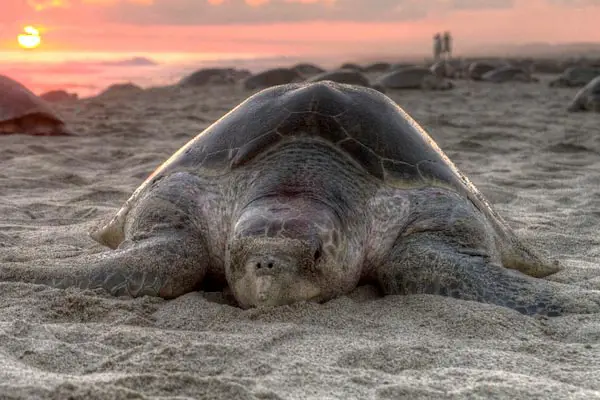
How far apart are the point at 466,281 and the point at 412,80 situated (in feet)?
51.1

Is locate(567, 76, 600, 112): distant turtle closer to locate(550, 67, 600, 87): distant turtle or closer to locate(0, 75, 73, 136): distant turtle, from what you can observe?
locate(550, 67, 600, 87): distant turtle

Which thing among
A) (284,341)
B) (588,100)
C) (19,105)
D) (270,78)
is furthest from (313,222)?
(270,78)

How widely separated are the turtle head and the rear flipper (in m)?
0.35

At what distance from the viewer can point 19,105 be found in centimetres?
901

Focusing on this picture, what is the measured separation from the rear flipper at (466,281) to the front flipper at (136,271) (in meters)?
0.86

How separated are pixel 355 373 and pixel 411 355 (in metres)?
0.24

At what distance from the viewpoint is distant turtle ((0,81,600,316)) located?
9.09 feet

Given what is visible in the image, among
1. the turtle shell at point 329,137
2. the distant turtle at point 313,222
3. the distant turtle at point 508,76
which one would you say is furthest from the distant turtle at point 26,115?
the distant turtle at point 508,76

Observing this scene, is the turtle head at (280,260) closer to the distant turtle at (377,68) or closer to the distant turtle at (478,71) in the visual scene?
the distant turtle at (478,71)

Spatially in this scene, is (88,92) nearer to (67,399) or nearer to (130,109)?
(130,109)

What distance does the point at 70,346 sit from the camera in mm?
2240

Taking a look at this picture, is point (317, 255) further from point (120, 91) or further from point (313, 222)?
point (120, 91)

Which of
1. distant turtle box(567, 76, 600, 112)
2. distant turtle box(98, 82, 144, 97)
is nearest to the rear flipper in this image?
distant turtle box(567, 76, 600, 112)

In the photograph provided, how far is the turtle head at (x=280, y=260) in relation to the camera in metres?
2.65
